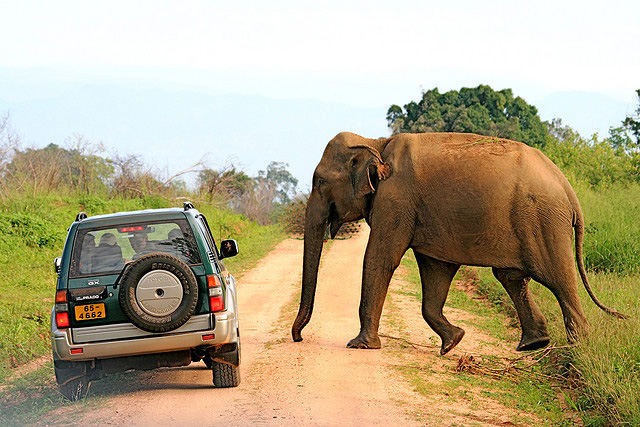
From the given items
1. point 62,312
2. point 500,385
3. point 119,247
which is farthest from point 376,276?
point 62,312

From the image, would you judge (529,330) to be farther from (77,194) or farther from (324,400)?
(77,194)

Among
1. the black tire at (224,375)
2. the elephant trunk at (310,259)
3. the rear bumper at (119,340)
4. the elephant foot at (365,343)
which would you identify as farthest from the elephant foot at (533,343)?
the rear bumper at (119,340)

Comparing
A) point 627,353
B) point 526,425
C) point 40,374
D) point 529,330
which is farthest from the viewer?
point 529,330

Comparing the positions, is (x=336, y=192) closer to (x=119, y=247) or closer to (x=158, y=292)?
(x=119, y=247)

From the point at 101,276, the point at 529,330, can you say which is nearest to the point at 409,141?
the point at 529,330

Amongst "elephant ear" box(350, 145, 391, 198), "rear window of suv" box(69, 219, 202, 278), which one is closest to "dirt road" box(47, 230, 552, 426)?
"rear window of suv" box(69, 219, 202, 278)

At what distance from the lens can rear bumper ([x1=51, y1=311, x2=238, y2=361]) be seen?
6613 mm

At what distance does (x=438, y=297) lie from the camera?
31.9 feet

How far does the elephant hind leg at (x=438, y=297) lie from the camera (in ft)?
31.0

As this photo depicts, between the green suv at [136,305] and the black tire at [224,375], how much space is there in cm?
8

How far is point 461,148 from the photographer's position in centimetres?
924

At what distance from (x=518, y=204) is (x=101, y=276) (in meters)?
4.82

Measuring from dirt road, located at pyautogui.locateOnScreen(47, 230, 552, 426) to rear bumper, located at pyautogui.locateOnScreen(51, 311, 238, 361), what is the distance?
1.74 feet

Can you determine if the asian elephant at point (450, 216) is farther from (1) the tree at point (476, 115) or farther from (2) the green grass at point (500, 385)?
(1) the tree at point (476, 115)
